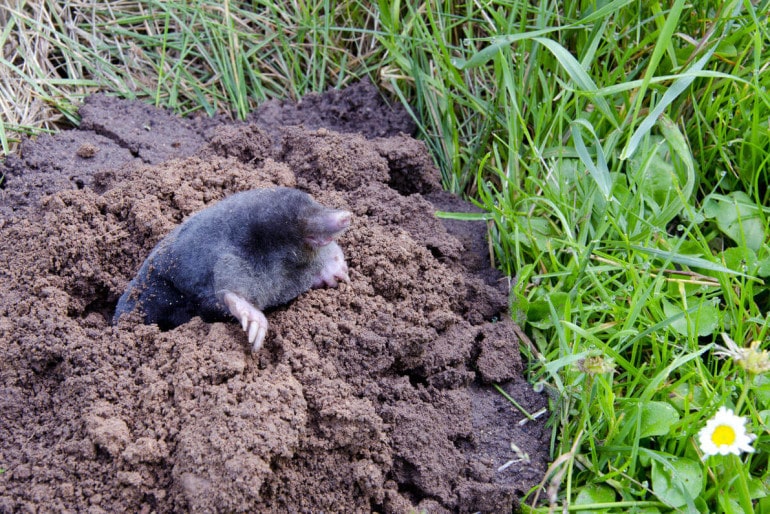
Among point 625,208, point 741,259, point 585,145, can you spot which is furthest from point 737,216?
point 585,145

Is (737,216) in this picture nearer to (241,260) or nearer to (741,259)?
(741,259)

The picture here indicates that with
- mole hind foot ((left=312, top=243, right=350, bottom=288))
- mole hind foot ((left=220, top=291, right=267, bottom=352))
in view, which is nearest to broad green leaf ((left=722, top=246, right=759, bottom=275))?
mole hind foot ((left=312, top=243, right=350, bottom=288))

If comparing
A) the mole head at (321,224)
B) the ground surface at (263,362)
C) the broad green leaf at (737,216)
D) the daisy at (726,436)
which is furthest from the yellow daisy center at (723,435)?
the mole head at (321,224)

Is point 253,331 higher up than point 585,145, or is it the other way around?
point 585,145

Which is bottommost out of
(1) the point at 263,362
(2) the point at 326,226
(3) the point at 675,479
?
(3) the point at 675,479

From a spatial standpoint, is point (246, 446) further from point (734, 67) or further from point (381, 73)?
point (734, 67)

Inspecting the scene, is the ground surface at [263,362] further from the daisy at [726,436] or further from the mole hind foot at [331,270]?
the daisy at [726,436]
